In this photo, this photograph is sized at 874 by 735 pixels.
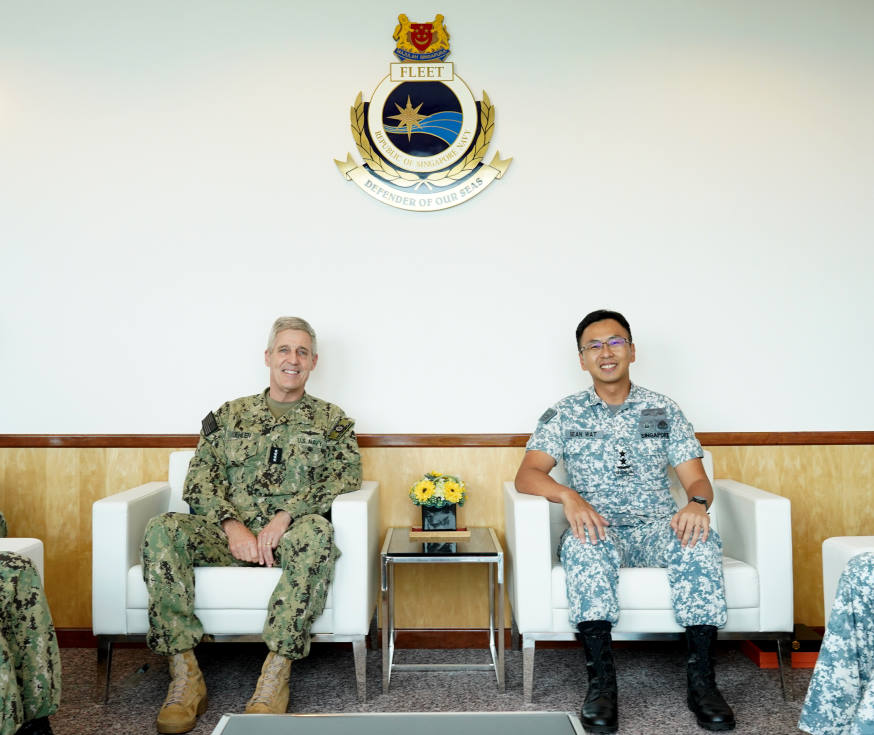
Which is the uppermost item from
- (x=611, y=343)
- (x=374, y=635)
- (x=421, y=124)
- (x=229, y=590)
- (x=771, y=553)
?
(x=421, y=124)

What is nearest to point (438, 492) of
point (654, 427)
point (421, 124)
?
point (654, 427)

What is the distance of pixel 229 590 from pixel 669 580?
1.44m

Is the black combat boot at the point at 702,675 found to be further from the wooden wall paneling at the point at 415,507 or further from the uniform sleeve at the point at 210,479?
the uniform sleeve at the point at 210,479

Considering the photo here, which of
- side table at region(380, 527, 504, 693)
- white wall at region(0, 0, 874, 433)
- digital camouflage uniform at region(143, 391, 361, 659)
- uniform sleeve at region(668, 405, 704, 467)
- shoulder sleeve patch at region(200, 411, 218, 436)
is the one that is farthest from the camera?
white wall at region(0, 0, 874, 433)

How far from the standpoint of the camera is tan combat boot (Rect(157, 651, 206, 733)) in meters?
2.17

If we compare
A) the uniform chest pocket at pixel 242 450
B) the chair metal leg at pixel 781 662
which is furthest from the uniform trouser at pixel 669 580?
the uniform chest pocket at pixel 242 450

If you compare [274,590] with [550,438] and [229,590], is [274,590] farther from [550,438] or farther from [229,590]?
[550,438]

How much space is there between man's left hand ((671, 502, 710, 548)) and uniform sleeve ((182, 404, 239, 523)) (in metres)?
1.54

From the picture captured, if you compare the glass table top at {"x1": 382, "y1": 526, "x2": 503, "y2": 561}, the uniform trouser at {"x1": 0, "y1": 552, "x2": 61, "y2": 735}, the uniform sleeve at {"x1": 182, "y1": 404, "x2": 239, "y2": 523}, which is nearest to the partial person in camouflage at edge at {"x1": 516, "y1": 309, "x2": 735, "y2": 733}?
the glass table top at {"x1": 382, "y1": 526, "x2": 503, "y2": 561}

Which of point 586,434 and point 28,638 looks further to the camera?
point 586,434

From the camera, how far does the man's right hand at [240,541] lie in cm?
245

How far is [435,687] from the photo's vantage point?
2.55m

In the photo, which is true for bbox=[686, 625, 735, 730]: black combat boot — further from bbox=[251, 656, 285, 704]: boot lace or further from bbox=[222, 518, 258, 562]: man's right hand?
bbox=[222, 518, 258, 562]: man's right hand

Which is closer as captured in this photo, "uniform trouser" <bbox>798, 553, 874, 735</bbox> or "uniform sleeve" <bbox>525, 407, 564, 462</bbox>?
"uniform trouser" <bbox>798, 553, 874, 735</bbox>
